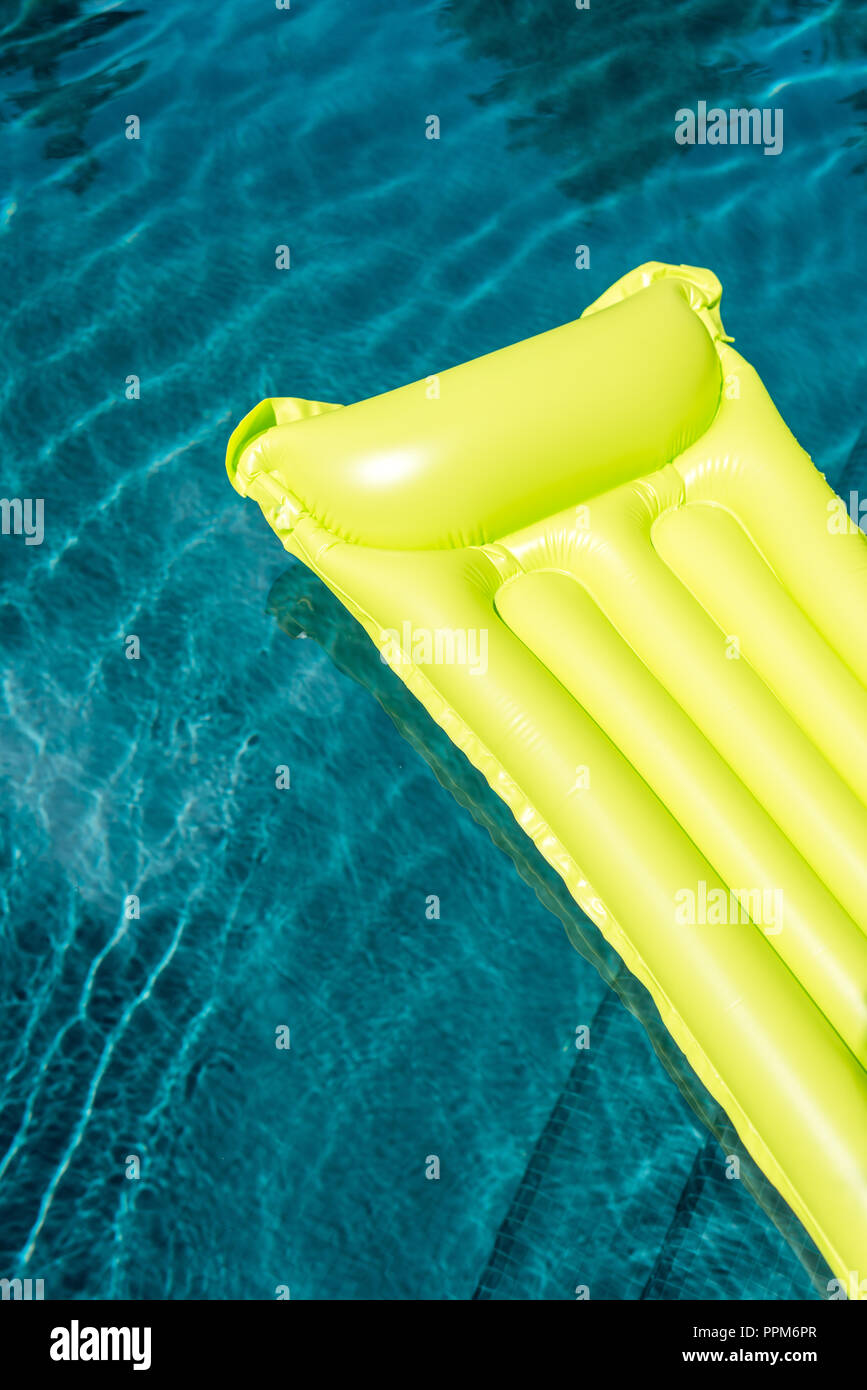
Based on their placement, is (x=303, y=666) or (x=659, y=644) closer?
(x=659, y=644)

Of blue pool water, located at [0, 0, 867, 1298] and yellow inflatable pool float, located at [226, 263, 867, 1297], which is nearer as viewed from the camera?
yellow inflatable pool float, located at [226, 263, 867, 1297]

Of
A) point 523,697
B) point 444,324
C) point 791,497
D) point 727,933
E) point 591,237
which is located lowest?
point 727,933

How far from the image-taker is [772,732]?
2799 millimetres

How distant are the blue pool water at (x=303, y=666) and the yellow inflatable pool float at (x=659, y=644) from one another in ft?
1.07

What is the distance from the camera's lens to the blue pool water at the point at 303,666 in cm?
265

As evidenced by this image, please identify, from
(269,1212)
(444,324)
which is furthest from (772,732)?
(444,324)

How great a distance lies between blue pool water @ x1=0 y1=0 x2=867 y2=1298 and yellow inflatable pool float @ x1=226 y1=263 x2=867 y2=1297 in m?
0.32

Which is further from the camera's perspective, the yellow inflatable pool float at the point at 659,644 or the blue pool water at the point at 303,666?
the blue pool water at the point at 303,666

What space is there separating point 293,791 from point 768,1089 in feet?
4.29

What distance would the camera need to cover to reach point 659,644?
9.61 ft

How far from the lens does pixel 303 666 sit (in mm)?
3385

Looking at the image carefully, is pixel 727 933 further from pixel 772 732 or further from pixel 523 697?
pixel 523 697

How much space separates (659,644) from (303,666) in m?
0.96

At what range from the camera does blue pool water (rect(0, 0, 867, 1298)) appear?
2.65 metres
